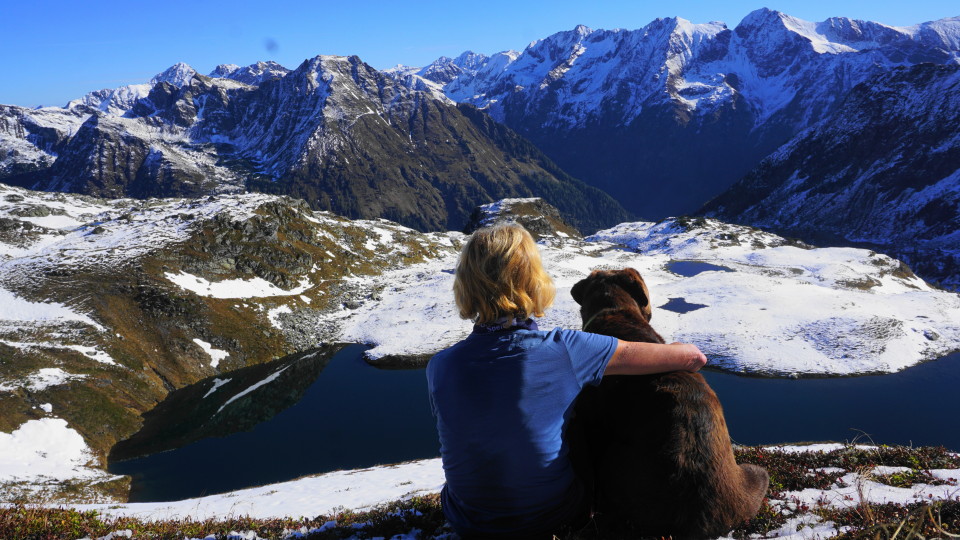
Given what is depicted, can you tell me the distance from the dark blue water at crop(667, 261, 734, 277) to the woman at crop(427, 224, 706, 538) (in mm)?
94925

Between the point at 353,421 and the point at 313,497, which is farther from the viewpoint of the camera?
the point at 353,421

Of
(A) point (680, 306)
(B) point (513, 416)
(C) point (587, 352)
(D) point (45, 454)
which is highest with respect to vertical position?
(C) point (587, 352)

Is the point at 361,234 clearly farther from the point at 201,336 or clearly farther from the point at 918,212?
the point at 918,212

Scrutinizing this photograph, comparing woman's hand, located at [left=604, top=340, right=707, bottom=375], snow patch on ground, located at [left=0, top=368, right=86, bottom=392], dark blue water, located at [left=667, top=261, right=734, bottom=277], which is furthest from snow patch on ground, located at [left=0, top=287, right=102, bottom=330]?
dark blue water, located at [left=667, top=261, right=734, bottom=277]

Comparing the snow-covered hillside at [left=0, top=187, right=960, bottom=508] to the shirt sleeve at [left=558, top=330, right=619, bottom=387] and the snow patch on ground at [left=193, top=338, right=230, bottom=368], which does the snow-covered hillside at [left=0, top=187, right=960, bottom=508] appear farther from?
the shirt sleeve at [left=558, top=330, right=619, bottom=387]

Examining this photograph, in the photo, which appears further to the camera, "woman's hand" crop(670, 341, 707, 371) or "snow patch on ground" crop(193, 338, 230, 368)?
"snow patch on ground" crop(193, 338, 230, 368)

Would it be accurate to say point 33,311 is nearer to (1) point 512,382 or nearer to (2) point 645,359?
(1) point 512,382

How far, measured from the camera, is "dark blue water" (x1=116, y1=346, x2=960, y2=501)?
35.7 meters

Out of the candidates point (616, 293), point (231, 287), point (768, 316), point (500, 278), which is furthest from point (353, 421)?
point (768, 316)

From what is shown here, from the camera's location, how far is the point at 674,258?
363 ft

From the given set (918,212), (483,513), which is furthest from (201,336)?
(918,212)

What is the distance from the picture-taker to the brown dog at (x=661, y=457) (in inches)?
167

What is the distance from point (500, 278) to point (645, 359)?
5.27 ft

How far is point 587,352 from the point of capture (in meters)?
3.99
